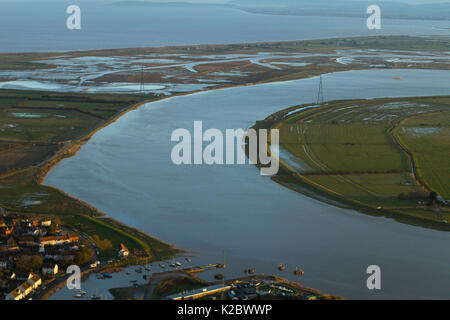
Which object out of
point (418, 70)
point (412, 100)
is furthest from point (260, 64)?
point (412, 100)

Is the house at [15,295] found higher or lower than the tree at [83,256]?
lower

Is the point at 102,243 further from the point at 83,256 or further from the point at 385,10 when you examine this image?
the point at 385,10

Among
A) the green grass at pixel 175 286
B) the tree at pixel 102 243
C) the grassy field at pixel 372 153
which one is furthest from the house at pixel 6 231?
the grassy field at pixel 372 153

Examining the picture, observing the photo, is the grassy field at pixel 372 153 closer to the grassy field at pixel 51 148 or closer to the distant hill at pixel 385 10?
the grassy field at pixel 51 148
